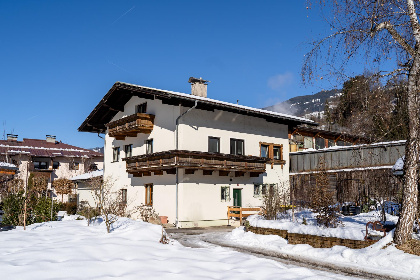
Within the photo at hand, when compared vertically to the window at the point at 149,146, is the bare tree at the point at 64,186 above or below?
below

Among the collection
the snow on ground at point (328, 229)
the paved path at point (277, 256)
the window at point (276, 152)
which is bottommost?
the paved path at point (277, 256)

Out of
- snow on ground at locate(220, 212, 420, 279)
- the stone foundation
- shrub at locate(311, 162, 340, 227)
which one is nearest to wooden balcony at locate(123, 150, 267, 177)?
snow on ground at locate(220, 212, 420, 279)

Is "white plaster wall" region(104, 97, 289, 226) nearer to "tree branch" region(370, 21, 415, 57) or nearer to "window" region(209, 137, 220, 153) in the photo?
"window" region(209, 137, 220, 153)

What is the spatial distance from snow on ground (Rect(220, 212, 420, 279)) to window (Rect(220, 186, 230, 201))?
24.5 ft

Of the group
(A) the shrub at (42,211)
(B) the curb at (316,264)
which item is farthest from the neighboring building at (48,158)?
(B) the curb at (316,264)

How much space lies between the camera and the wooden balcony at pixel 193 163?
21438 millimetres

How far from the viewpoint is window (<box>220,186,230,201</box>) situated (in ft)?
80.2

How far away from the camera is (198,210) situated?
23.0 metres

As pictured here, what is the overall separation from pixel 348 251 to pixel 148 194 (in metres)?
16.0

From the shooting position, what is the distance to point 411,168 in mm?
11305

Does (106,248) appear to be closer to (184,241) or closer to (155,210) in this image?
(184,241)

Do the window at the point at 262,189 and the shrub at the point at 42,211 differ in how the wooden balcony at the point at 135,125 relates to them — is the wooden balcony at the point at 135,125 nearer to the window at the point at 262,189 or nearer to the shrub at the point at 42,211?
the shrub at the point at 42,211

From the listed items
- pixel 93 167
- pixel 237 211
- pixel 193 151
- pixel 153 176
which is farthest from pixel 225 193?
pixel 93 167

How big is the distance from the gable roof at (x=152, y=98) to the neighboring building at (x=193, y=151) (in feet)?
0.23
